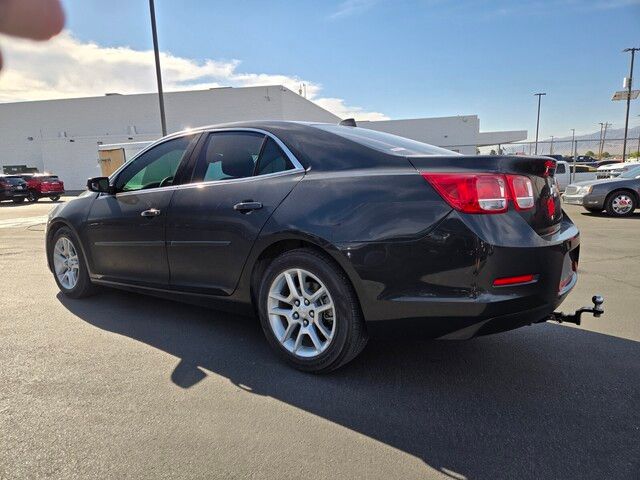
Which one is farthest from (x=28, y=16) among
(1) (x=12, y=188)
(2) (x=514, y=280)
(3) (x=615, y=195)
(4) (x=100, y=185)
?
(1) (x=12, y=188)

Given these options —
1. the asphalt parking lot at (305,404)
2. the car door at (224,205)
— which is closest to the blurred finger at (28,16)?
the asphalt parking lot at (305,404)

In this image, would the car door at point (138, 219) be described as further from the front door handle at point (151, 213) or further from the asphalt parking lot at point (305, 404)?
the asphalt parking lot at point (305, 404)

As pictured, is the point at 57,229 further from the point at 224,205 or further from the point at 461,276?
the point at 461,276

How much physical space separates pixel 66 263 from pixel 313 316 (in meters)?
3.31

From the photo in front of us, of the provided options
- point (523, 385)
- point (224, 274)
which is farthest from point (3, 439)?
point (523, 385)

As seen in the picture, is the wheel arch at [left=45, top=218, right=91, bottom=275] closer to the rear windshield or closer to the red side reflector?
the rear windshield

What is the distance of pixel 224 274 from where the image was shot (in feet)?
11.2

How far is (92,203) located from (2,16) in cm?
417

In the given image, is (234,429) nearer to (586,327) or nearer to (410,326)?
(410,326)

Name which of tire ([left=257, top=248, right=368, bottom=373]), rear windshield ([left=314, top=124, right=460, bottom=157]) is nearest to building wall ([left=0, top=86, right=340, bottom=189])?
rear windshield ([left=314, top=124, right=460, bottom=157])

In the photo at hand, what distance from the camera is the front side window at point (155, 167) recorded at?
391 cm

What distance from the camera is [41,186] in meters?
22.7

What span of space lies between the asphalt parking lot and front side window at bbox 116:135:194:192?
122 centimetres

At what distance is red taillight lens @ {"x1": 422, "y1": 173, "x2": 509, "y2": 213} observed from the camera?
2.51m
